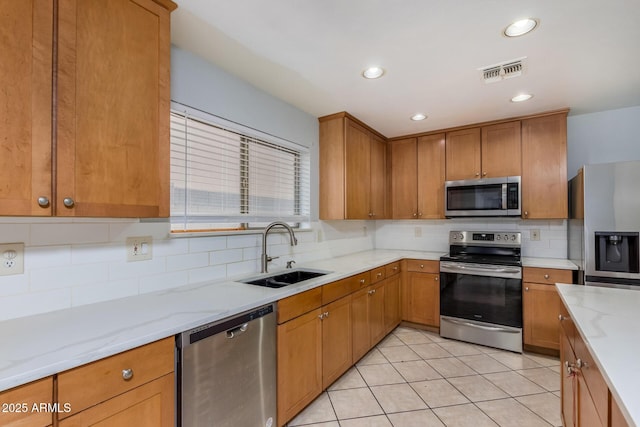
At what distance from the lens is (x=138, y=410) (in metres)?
1.08

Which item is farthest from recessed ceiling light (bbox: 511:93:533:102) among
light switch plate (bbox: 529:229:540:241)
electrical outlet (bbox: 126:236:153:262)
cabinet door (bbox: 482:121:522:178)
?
electrical outlet (bbox: 126:236:153:262)

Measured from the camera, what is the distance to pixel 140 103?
135 centimetres

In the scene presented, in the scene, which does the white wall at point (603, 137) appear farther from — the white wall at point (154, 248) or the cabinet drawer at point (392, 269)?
the white wall at point (154, 248)

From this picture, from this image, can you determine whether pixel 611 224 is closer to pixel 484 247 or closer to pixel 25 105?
pixel 484 247

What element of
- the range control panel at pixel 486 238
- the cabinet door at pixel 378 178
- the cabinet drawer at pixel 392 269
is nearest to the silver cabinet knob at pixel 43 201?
the cabinet drawer at pixel 392 269

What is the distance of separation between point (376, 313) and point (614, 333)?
1.92 metres

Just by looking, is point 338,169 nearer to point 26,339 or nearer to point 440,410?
point 440,410

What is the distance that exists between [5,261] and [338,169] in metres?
2.39

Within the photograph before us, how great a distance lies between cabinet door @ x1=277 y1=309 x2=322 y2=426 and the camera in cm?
174

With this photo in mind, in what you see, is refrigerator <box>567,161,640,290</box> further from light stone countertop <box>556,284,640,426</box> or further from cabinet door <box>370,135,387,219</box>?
cabinet door <box>370,135,387,219</box>

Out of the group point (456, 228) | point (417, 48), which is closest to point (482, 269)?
point (456, 228)

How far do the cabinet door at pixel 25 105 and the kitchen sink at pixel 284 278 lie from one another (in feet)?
4.12

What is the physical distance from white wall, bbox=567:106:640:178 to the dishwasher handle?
354cm

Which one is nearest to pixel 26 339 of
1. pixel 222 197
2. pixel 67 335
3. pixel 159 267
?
pixel 67 335
